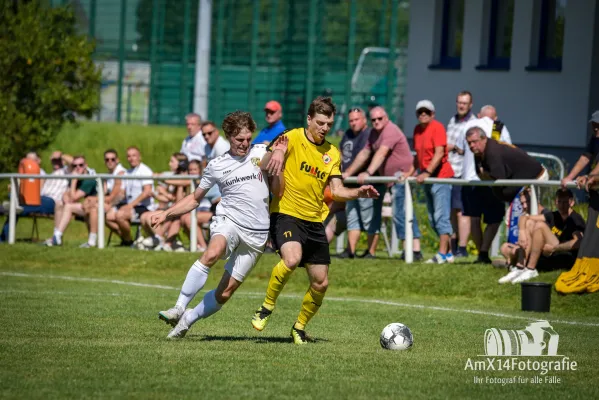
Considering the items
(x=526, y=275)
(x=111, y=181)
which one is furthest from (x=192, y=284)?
(x=111, y=181)

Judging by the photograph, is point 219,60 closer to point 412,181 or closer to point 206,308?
point 412,181

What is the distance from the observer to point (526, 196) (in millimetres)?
15703

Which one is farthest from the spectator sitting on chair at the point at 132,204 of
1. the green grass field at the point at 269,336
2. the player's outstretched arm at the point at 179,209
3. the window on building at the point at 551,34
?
the player's outstretched arm at the point at 179,209

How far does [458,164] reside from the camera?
58.9 ft

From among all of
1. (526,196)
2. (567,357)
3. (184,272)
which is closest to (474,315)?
(526,196)

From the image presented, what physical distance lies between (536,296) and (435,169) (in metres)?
3.52

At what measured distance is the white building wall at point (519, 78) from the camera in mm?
24094

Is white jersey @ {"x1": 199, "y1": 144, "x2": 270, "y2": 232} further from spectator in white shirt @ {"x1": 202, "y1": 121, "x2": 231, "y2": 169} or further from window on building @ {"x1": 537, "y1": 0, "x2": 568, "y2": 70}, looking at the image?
window on building @ {"x1": 537, "y1": 0, "x2": 568, "y2": 70}

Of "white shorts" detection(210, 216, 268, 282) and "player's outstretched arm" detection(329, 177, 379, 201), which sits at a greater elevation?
"player's outstretched arm" detection(329, 177, 379, 201)

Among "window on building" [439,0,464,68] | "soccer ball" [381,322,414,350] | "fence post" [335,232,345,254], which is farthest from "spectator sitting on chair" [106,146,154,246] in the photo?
"soccer ball" [381,322,414,350]

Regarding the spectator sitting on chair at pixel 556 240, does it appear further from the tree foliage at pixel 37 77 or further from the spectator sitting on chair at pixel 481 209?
the tree foliage at pixel 37 77

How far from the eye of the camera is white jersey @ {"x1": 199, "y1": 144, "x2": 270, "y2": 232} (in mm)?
10438

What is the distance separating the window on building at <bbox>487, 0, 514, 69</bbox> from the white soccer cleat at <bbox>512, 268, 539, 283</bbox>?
11.0 m

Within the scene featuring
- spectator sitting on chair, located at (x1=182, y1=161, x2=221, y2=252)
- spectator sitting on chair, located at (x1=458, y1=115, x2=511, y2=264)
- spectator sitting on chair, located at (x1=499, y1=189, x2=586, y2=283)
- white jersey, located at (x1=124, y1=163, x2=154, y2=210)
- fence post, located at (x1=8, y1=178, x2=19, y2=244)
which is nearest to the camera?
spectator sitting on chair, located at (x1=499, y1=189, x2=586, y2=283)
